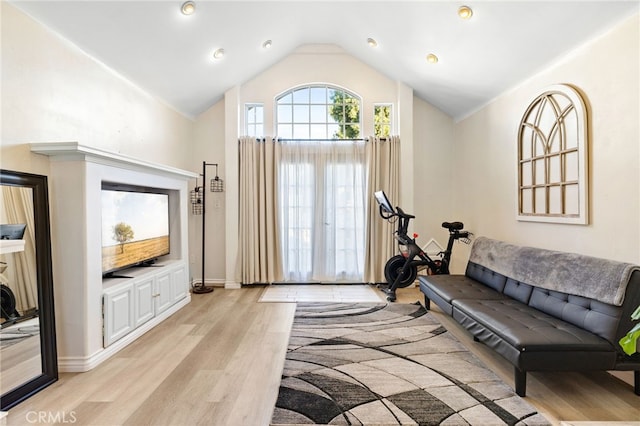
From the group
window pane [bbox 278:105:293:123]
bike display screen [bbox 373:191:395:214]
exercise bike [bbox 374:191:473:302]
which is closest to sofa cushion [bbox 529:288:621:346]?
exercise bike [bbox 374:191:473:302]

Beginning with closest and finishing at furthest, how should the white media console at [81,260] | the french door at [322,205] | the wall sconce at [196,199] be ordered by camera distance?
1. the white media console at [81,260]
2. the wall sconce at [196,199]
3. the french door at [322,205]

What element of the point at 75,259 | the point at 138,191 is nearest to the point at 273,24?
the point at 138,191

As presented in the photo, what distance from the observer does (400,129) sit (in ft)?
16.5

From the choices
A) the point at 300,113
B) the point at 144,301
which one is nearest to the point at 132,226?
the point at 144,301

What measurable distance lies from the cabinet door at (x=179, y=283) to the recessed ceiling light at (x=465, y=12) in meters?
4.01

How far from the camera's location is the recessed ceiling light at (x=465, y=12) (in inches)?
117

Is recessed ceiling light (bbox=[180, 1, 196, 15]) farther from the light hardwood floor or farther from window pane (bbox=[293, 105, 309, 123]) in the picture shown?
the light hardwood floor

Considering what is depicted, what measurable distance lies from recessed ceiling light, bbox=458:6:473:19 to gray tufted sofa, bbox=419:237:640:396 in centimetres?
223

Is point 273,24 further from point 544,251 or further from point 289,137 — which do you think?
point 544,251

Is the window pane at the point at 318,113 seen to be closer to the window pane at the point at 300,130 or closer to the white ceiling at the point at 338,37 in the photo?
the window pane at the point at 300,130

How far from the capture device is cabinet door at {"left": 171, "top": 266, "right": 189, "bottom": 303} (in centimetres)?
385

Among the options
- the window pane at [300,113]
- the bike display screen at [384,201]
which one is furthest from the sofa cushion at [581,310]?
the window pane at [300,113]
